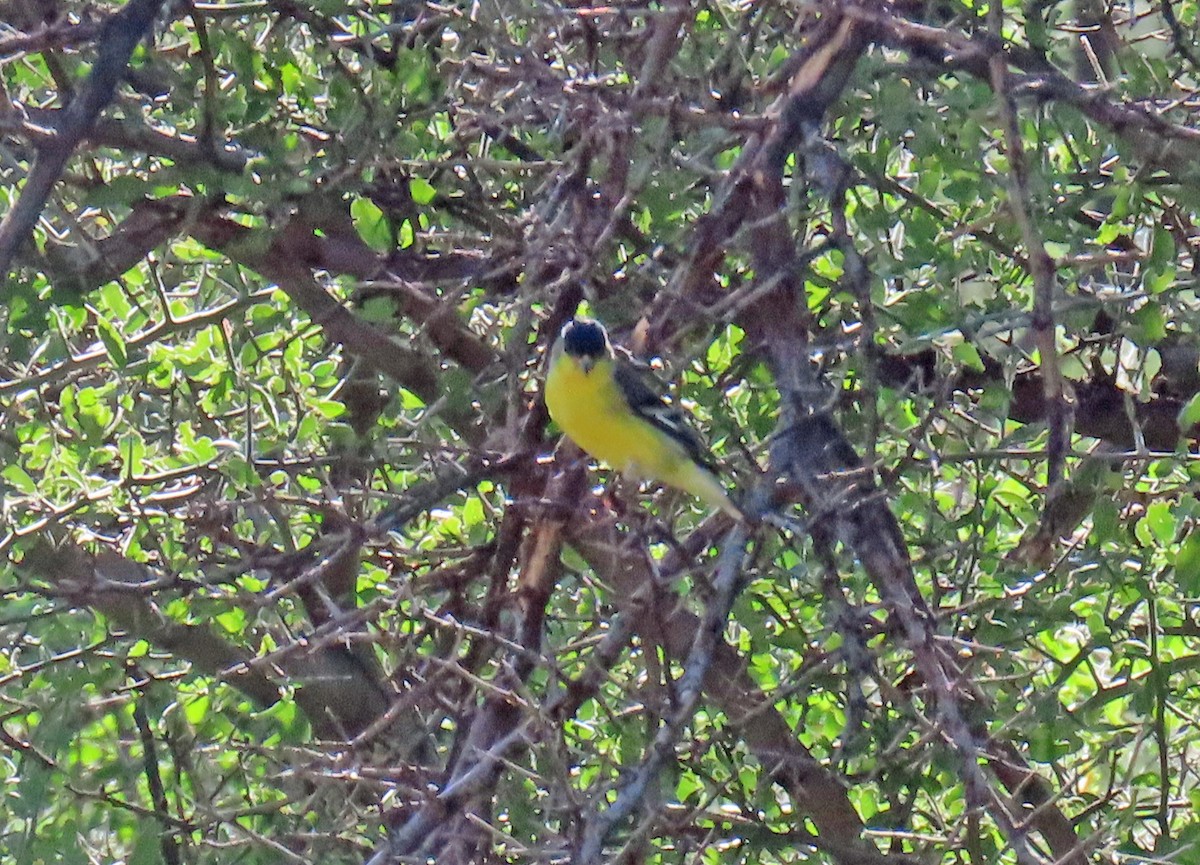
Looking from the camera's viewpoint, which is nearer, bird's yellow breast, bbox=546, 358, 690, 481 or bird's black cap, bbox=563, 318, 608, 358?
bird's yellow breast, bbox=546, 358, 690, 481

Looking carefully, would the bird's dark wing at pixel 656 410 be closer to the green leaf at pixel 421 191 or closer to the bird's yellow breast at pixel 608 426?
the bird's yellow breast at pixel 608 426

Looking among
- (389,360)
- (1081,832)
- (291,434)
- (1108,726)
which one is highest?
(389,360)

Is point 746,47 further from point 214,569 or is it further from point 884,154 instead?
point 214,569

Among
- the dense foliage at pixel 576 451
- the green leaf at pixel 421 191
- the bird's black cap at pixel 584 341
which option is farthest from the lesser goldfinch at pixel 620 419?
the green leaf at pixel 421 191

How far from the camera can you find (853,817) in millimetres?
3902

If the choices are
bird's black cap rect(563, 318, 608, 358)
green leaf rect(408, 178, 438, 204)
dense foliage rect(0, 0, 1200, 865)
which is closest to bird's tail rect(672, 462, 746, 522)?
dense foliage rect(0, 0, 1200, 865)

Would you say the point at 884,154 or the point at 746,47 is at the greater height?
the point at 746,47

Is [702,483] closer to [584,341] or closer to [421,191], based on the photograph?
[584,341]

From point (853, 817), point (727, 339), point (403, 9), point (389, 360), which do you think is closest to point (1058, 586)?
point (853, 817)

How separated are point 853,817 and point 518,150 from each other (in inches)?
74.6

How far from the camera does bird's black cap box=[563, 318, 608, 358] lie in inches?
157

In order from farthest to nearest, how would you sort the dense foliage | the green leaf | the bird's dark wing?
1. the green leaf
2. the bird's dark wing
3. the dense foliage

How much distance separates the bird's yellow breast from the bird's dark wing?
3 centimetres

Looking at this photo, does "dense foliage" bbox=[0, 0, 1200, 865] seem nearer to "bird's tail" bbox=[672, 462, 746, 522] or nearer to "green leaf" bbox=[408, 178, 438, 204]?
"green leaf" bbox=[408, 178, 438, 204]
